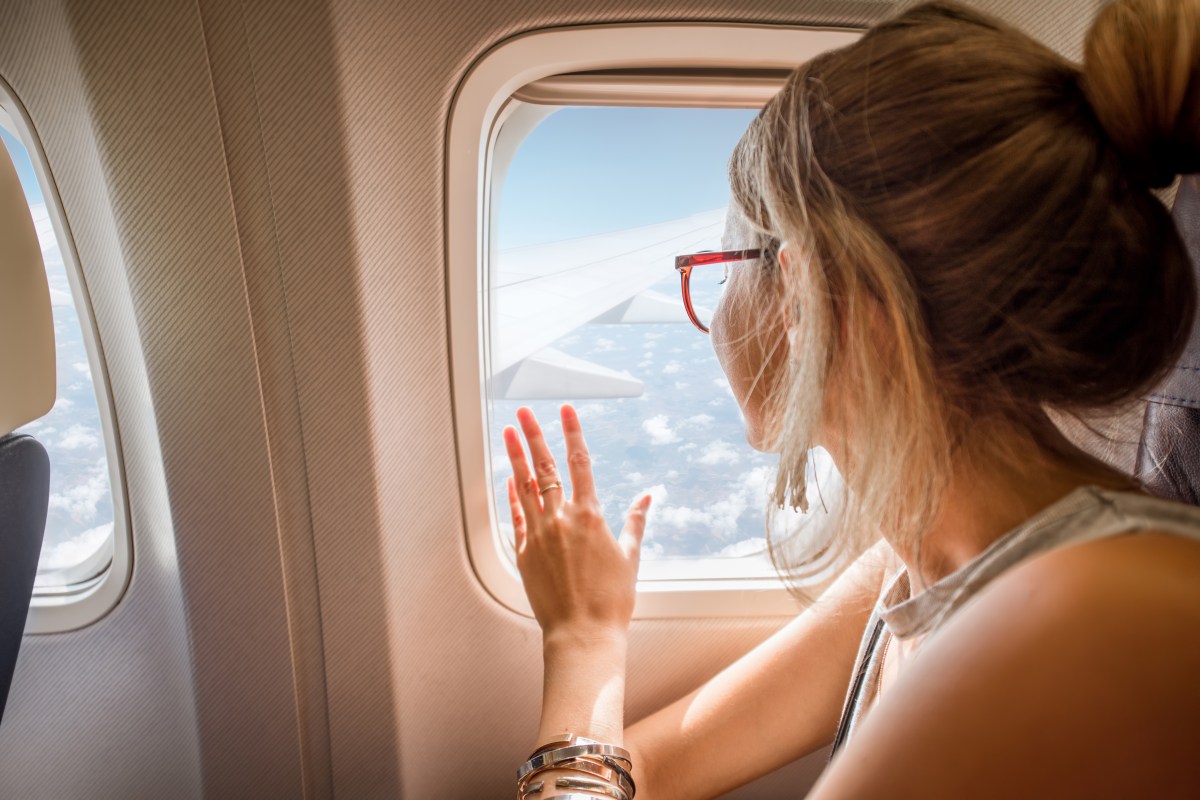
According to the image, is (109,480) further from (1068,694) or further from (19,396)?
(1068,694)

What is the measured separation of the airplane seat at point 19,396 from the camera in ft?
3.69

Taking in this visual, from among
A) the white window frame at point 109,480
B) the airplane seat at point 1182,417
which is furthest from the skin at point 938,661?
the white window frame at point 109,480

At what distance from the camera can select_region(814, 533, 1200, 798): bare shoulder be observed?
0.65 m

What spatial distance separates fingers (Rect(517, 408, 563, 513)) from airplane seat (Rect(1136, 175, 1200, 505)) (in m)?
0.92

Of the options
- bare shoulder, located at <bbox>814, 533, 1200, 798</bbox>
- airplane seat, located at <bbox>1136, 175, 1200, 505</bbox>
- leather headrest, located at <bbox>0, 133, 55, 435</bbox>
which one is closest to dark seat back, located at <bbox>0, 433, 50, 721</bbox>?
leather headrest, located at <bbox>0, 133, 55, 435</bbox>

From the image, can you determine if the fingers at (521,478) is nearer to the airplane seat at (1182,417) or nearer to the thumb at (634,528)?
the thumb at (634,528)

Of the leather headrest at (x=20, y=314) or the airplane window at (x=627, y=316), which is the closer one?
the leather headrest at (x=20, y=314)

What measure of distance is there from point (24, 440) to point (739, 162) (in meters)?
1.21

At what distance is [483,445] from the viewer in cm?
148

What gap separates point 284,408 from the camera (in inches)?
54.4

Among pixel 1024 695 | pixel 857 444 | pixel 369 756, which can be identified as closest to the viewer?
pixel 1024 695

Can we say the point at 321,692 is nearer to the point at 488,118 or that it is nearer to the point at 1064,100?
the point at 488,118

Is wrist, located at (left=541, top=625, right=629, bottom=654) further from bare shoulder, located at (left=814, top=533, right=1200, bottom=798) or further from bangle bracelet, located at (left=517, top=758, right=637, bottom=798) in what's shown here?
bare shoulder, located at (left=814, top=533, right=1200, bottom=798)

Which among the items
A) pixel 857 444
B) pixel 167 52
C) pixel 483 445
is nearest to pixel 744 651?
pixel 483 445
